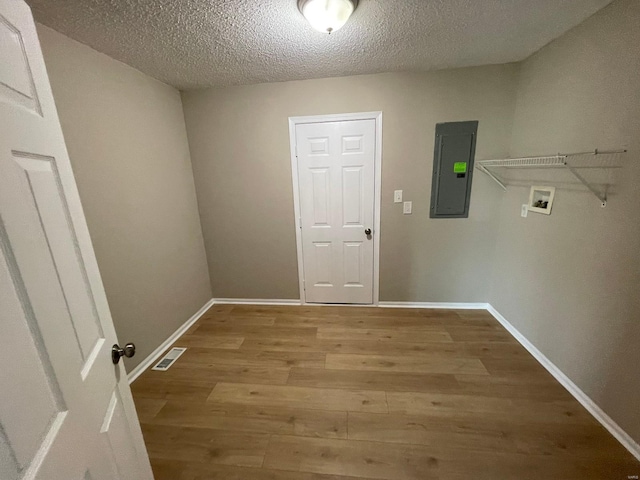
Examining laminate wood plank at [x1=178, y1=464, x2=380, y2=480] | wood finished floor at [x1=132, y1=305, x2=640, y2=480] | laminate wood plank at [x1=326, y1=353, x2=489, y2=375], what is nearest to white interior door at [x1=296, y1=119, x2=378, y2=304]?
wood finished floor at [x1=132, y1=305, x2=640, y2=480]

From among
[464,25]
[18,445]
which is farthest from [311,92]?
[18,445]

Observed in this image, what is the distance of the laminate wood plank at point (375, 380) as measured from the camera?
177 cm

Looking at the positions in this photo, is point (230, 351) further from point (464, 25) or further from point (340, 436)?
point (464, 25)

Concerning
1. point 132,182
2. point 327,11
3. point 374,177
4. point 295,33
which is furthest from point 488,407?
point 132,182

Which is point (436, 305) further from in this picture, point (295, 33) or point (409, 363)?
point (295, 33)

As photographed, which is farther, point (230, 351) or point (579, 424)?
point (230, 351)

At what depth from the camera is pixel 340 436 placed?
4.77ft

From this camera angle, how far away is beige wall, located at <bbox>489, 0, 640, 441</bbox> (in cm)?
135

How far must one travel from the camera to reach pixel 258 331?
250cm

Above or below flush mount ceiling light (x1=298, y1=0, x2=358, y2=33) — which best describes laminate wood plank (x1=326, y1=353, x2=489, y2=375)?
below

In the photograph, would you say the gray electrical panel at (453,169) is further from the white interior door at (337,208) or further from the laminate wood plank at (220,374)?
the laminate wood plank at (220,374)

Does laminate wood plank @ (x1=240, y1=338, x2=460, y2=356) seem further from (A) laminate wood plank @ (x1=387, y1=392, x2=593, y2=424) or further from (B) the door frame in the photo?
(B) the door frame

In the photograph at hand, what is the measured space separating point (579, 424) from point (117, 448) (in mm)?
2376

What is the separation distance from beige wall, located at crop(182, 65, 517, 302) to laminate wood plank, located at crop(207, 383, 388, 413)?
1.26 metres
